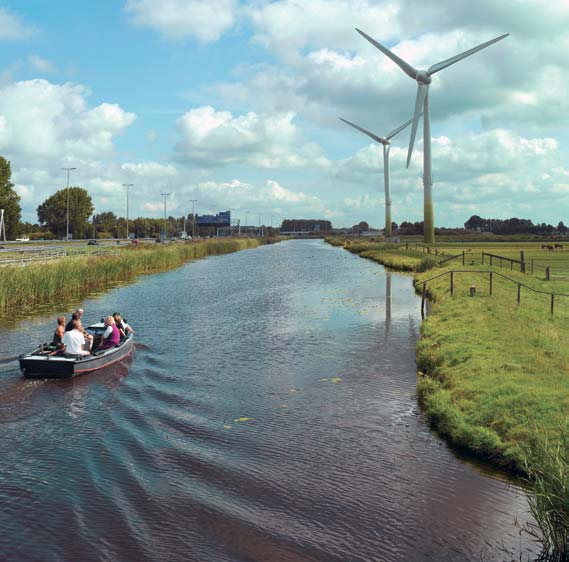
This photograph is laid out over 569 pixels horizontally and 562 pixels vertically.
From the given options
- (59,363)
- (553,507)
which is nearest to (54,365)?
(59,363)

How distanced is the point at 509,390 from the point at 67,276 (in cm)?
3834

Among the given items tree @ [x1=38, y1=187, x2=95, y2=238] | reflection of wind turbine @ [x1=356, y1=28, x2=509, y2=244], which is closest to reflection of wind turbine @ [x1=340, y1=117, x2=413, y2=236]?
reflection of wind turbine @ [x1=356, y1=28, x2=509, y2=244]

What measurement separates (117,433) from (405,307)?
2569cm

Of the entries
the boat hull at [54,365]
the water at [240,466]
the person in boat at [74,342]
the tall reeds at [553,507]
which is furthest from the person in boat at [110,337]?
the tall reeds at [553,507]

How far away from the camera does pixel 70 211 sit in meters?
151

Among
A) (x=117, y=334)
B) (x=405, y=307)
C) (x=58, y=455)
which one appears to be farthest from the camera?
(x=405, y=307)

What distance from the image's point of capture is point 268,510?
1105 cm

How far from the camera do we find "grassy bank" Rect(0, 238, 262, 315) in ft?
125

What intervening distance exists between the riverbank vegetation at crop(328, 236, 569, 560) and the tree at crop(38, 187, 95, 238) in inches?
5473

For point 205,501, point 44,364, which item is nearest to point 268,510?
point 205,501

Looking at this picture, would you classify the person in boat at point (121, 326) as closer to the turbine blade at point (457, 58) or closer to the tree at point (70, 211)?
the turbine blade at point (457, 58)

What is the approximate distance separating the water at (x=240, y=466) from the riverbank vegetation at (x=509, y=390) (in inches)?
31.1

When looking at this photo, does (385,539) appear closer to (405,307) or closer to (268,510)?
(268,510)

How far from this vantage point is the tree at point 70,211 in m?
151
